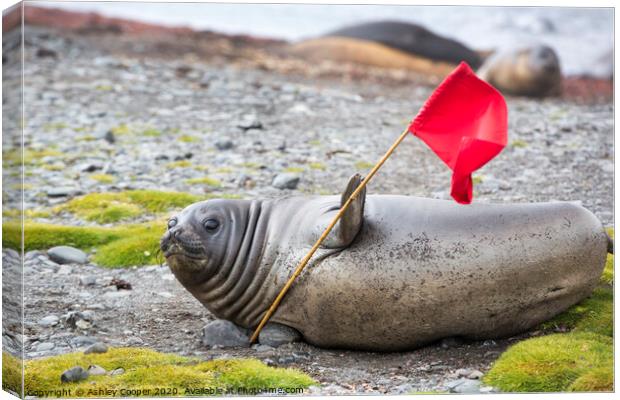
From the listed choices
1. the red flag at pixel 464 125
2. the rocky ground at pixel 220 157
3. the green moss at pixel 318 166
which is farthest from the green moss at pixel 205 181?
the red flag at pixel 464 125

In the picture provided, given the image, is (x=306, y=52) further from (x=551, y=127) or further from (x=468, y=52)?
(x=551, y=127)

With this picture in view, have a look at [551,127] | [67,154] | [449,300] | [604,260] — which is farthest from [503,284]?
[67,154]

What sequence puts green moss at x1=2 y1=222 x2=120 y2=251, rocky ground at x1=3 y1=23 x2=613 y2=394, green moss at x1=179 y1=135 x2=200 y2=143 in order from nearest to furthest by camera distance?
rocky ground at x1=3 y1=23 x2=613 y2=394 < green moss at x1=2 y1=222 x2=120 y2=251 < green moss at x1=179 y1=135 x2=200 y2=143

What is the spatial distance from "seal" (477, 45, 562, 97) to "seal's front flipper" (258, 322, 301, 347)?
4668 mm

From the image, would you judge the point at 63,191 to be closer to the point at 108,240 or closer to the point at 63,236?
the point at 63,236

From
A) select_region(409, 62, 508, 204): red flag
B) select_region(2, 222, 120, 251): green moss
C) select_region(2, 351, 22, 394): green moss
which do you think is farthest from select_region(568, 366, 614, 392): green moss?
select_region(2, 222, 120, 251): green moss

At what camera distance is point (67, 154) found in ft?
41.1

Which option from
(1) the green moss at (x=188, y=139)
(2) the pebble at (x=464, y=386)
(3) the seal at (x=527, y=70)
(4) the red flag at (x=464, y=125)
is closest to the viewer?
(4) the red flag at (x=464, y=125)

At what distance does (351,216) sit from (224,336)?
63.1 inches

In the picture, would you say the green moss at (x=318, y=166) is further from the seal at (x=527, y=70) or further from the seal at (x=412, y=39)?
the seal at (x=527, y=70)

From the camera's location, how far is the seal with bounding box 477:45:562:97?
12.4 meters

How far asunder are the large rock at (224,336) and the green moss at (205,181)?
2909mm

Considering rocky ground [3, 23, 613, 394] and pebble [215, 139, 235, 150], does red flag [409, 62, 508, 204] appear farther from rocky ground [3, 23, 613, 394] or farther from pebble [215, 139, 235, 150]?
pebble [215, 139, 235, 150]

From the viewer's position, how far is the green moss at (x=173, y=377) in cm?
848
